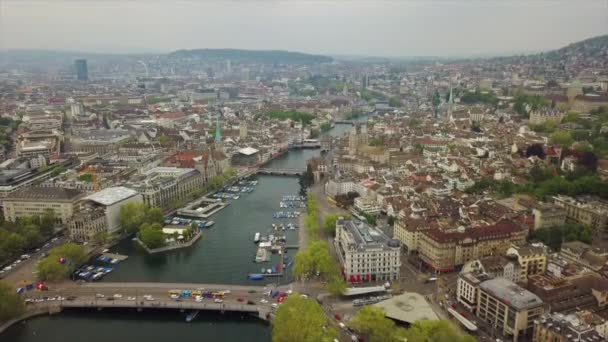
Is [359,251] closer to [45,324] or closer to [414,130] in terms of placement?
[45,324]

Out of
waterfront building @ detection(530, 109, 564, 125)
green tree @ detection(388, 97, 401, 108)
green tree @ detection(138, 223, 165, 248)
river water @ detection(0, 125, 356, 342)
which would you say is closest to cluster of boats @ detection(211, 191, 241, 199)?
river water @ detection(0, 125, 356, 342)

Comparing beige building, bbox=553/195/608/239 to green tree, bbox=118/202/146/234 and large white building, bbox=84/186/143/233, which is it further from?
large white building, bbox=84/186/143/233

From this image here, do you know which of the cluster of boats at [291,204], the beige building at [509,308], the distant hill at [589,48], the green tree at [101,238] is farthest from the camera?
the distant hill at [589,48]

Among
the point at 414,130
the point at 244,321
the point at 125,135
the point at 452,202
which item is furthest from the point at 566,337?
the point at 125,135

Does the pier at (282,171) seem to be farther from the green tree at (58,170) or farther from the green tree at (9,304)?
the green tree at (9,304)

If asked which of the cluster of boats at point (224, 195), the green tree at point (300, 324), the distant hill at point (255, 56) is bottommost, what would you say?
the cluster of boats at point (224, 195)

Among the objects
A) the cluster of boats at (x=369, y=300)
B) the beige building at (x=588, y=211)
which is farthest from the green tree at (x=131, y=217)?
the beige building at (x=588, y=211)
